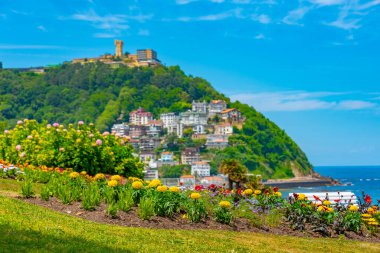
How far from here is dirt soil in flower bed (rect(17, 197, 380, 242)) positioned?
10430mm

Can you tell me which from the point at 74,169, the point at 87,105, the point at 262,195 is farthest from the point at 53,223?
the point at 87,105

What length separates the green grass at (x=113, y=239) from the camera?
7.64 m

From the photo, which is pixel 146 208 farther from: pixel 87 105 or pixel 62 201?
pixel 87 105

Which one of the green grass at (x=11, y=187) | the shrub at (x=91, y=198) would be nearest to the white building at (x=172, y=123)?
the green grass at (x=11, y=187)

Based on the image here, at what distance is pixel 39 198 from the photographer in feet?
39.0

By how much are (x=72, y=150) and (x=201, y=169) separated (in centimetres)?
11326

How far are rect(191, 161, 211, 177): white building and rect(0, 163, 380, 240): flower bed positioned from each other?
115865 mm

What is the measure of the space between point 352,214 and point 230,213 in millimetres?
2906

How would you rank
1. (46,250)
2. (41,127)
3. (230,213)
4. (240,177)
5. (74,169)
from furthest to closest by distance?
(240,177)
(41,127)
(74,169)
(230,213)
(46,250)

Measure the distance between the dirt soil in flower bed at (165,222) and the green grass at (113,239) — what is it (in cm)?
46

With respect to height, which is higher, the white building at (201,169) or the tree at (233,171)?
the white building at (201,169)

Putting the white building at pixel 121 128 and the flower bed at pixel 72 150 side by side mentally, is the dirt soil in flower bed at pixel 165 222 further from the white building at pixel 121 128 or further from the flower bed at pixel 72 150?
the white building at pixel 121 128

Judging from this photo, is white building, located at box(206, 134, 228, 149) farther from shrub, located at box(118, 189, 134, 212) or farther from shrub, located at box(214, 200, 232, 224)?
shrub, located at box(118, 189, 134, 212)

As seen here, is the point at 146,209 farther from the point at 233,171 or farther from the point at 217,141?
the point at 217,141
